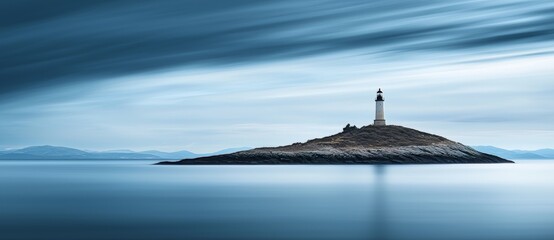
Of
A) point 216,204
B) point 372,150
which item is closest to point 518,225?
point 216,204

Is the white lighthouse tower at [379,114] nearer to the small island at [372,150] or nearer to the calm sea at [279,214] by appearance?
the small island at [372,150]

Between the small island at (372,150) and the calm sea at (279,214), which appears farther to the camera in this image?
the small island at (372,150)

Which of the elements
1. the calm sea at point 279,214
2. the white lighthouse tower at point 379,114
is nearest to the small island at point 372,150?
the white lighthouse tower at point 379,114

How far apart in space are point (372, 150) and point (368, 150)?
830mm

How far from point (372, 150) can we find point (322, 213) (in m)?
109

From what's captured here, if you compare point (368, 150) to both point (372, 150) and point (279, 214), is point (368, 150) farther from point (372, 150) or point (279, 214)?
point (279, 214)

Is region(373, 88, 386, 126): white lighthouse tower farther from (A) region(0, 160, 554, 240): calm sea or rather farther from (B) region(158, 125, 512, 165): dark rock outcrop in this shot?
(A) region(0, 160, 554, 240): calm sea

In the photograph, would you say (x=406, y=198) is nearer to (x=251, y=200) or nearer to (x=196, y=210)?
(x=251, y=200)

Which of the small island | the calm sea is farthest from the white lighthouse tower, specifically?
the calm sea

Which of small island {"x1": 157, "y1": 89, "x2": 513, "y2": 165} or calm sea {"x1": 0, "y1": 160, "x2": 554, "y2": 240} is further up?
small island {"x1": 157, "y1": 89, "x2": 513, "y2": 165}

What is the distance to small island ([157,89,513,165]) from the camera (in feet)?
489

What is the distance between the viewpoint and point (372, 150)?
148 m

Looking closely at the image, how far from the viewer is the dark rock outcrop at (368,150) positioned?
14888 cm

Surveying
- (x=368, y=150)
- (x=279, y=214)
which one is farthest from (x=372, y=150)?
(x=279, y=214)
